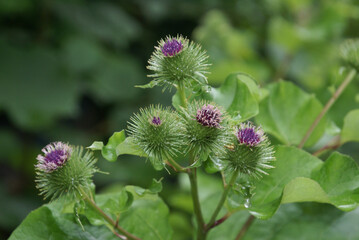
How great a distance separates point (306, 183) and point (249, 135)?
7.7 inches

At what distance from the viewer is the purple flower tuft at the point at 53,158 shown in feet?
3.79

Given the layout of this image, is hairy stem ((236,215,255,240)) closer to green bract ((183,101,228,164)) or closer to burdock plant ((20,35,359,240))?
burdock plant ((20,35,359,240))

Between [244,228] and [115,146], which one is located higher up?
[115,146]

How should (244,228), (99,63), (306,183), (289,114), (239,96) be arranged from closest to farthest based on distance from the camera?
(306,183) → (239,96) → (244,228) → (289,114) → (99,63)

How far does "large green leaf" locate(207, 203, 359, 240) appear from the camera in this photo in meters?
1.42

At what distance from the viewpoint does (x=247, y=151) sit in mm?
1146

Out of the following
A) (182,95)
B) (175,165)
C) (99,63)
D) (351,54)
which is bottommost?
(175,165)

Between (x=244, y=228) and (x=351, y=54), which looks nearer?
(x=244, y=228)

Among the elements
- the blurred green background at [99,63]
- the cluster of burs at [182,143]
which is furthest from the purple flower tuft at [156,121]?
the blurred green background at [99,63]

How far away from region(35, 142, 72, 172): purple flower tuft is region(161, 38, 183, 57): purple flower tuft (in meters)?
0.40

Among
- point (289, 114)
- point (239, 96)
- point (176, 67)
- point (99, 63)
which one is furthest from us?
point (99, 63)

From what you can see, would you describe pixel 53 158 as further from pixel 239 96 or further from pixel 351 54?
pixel 351 54

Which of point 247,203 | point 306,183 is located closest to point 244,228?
point 247,203

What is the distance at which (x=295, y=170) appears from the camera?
1.29 meters
